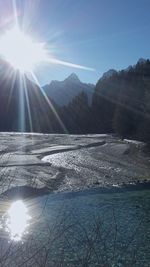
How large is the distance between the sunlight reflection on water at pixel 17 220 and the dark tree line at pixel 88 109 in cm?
3285

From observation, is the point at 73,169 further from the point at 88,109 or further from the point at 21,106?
the point at 21,106

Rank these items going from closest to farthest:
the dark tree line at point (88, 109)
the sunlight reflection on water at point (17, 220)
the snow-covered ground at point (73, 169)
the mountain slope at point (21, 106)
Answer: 1. the sunlight reflection on water at point (17, 220)
2. the snow-covered ground at point (73, 169)
3. the dark tree line at point (88, 109)
4. the mountain slope at point (21, 106)

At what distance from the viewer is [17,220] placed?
14.3 meters

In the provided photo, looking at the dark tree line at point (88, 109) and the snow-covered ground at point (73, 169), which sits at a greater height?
the dark tree line at point (88, 109)

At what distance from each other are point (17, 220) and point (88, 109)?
77.0 metres

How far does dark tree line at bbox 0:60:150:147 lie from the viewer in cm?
5944

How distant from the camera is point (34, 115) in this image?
9888cm

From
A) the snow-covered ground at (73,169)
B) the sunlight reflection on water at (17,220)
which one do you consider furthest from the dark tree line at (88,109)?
the sunlight reflection on water at (17,220)

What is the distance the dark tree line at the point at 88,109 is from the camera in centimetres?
5944

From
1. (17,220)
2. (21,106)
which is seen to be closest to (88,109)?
(21,106)

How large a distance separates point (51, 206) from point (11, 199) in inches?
73.3

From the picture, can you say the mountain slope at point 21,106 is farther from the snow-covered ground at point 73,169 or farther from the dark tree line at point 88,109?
the snow-covered ground at point 73,169

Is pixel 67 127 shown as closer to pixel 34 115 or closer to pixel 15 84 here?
pixel 34 115

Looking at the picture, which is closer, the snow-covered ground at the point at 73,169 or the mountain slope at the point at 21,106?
the snow-covered ground at the point at 73,169
